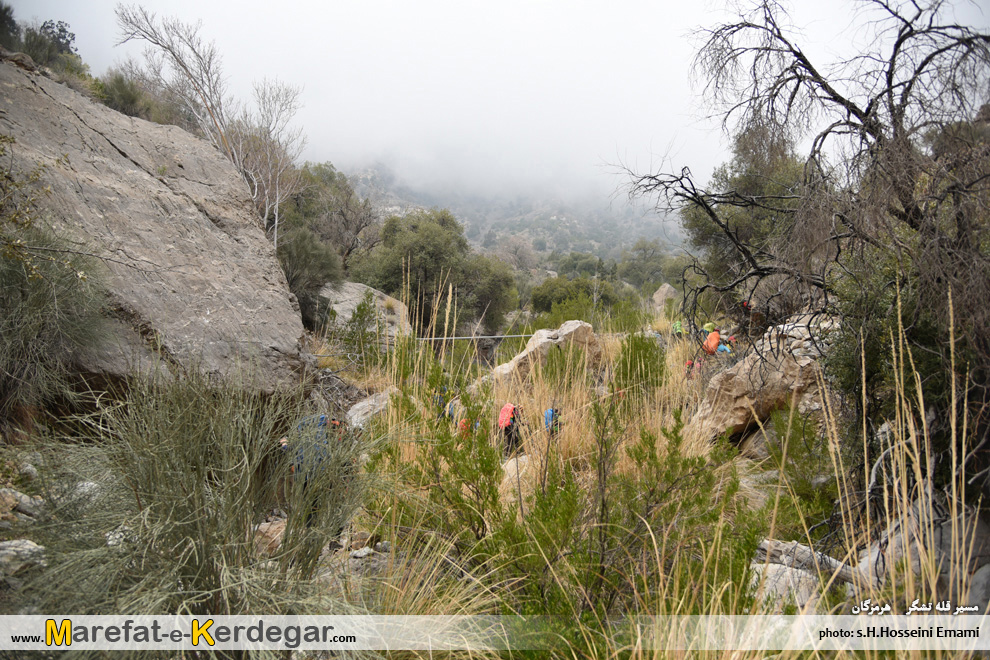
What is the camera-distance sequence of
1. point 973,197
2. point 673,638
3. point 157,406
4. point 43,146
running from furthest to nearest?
1. point 43,146
2. point 973,197
3. point 157,406
4. point 673,638

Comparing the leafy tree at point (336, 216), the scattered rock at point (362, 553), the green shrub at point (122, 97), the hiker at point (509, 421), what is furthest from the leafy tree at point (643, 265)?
the scattered rock at point (362, 553)

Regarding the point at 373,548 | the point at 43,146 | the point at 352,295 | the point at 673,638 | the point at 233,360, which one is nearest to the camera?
the point at 673,638

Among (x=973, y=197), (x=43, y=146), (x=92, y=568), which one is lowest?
(x=92, y=568)

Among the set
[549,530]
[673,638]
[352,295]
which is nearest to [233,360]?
[549,530]

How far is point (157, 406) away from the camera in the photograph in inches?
63.3

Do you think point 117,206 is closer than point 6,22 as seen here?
Yes

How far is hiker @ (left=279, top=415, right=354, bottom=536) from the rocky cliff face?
1.89 m

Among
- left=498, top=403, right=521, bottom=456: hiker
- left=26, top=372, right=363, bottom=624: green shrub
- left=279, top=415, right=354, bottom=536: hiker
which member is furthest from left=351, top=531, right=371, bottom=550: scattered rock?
left=498, top=403, right=521, bottom=456: hiker

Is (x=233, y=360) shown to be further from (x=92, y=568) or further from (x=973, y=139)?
(x=973, y=139)

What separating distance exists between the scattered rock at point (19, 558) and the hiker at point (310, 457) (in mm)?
641

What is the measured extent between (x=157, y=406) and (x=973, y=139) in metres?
3.17

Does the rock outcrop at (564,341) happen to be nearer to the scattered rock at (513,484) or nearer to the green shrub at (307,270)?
the scattered rock at (513,484)

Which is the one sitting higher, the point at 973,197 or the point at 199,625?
the point at 973,197

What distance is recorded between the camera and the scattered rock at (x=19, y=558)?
1257 millimetres
